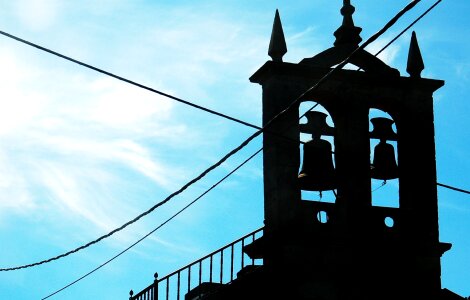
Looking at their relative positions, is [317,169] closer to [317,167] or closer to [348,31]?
[317,167]

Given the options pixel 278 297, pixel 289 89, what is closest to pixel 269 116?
pixel 289 89

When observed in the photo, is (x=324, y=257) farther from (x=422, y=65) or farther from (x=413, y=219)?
(x=422, y=65)

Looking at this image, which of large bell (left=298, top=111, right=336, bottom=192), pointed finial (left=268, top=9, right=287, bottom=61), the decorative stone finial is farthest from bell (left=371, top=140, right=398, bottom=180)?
pointed finial (left=268, top=9, right=287, bottom=61)

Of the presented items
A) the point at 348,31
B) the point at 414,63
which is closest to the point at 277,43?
the point at 348,31

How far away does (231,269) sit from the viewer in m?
17.6

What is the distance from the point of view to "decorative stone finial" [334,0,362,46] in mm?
18000

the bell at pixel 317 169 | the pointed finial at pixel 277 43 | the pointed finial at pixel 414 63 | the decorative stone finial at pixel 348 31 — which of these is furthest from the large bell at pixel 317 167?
the pointed finial at pixel 414 63

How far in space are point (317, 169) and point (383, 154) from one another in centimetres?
139

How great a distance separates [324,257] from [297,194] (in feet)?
3.61

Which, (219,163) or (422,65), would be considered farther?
(422,65)

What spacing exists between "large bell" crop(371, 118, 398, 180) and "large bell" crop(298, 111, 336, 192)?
961 mm

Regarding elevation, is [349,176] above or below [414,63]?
below

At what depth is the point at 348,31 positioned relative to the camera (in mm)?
18016

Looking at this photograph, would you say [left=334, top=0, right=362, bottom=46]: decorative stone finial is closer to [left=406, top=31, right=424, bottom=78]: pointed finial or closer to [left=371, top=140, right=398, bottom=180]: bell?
[left=406, top=31, right=424, bottom=78]: pointed finial
